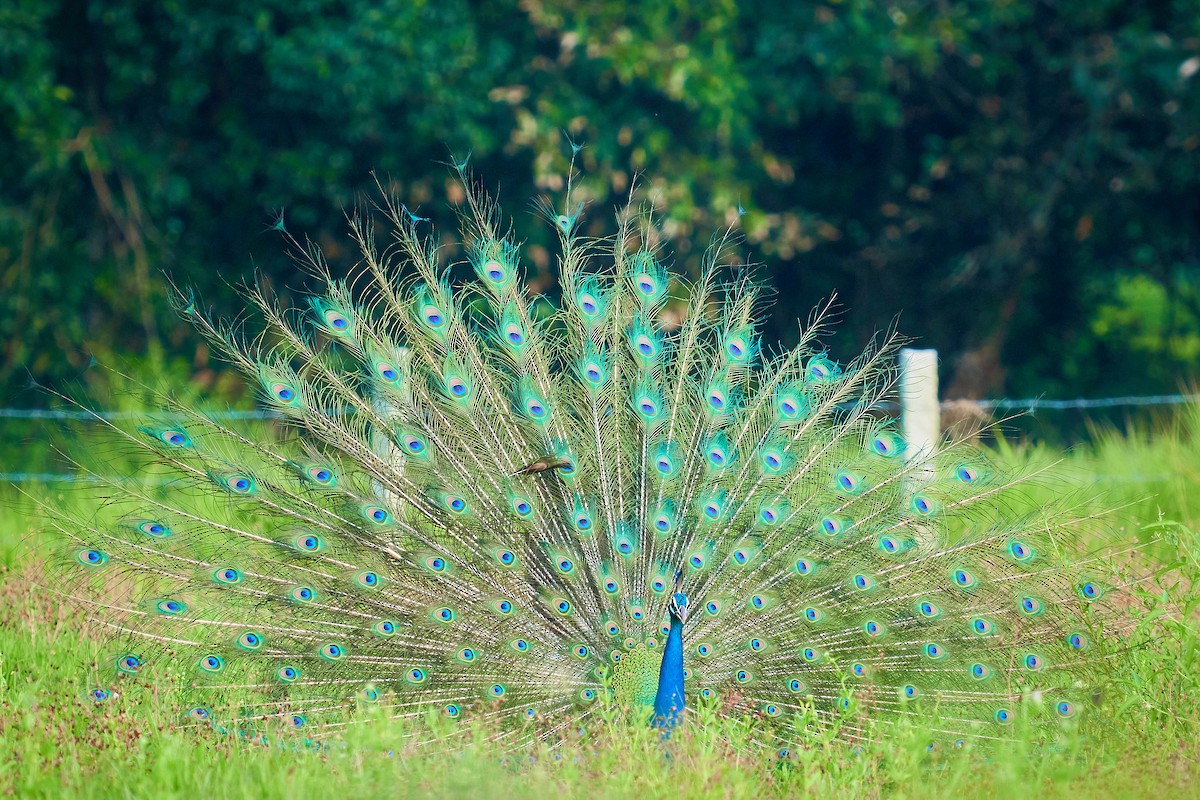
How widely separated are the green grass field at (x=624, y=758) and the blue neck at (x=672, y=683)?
0.38 ft

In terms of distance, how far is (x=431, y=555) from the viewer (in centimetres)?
514

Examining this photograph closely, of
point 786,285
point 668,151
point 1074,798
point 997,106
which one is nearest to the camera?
point 1074,798

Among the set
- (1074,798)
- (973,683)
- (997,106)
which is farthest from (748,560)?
(997,106)

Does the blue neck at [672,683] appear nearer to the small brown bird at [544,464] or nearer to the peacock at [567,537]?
the peacock at [567,537]

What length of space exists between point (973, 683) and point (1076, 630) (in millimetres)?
387

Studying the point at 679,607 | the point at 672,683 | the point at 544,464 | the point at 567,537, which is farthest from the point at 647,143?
the point at 672,683

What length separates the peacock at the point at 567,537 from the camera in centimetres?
502

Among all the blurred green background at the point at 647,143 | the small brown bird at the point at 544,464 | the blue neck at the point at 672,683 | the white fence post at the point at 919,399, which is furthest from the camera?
the blurred green background at the point at 647,143

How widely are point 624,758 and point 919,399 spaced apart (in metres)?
2.71

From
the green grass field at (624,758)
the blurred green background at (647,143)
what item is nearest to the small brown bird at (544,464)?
the green grass field at (624,758)

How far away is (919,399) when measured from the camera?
20.9 feet

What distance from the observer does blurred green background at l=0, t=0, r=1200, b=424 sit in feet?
36.0

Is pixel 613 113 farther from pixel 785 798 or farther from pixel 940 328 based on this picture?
pixel 785 798

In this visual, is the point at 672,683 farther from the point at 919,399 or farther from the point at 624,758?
the point at 919,399
